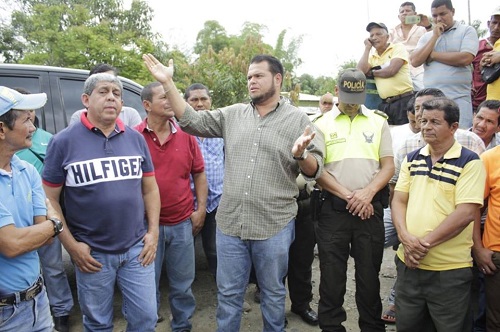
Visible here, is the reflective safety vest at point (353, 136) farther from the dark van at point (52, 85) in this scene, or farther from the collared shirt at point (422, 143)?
the dark van at point (52, 85)

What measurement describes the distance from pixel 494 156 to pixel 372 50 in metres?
2.81

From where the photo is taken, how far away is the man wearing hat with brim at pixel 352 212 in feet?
10.1

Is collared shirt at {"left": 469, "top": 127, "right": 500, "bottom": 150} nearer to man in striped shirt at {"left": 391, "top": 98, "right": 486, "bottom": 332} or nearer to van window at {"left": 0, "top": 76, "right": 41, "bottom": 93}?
man in striped shirt at {"left": 391, "top": 98, "right": 486, "bottom": 332}

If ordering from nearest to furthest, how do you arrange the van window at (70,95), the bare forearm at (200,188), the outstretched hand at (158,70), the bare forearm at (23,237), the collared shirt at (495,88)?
the bare forearm at (23,237) < the outstretched hand at (158,70) < the bare forearm at (200,188) < the van window at (70,95) < the collared shirt at (495,88)

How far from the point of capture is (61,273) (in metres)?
3.25

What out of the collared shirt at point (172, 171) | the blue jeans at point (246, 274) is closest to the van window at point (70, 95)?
the collared shirt at point (172, 171)

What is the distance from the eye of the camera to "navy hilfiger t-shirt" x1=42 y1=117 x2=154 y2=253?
8.37ft

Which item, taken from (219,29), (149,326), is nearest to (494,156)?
(149,326)

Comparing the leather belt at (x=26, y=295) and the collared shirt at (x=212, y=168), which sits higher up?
the collared shirt at (x=212, y=168)

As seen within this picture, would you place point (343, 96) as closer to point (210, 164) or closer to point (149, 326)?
point (210, 164)

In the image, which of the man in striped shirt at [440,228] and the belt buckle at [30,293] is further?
the man in striped shirt at [440,228]

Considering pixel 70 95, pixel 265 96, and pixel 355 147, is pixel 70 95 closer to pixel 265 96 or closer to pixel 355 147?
pixel 265 96

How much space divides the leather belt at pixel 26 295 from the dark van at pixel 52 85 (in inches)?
77.6

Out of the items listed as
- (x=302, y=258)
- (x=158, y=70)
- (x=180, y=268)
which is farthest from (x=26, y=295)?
(x=302, y=258)
